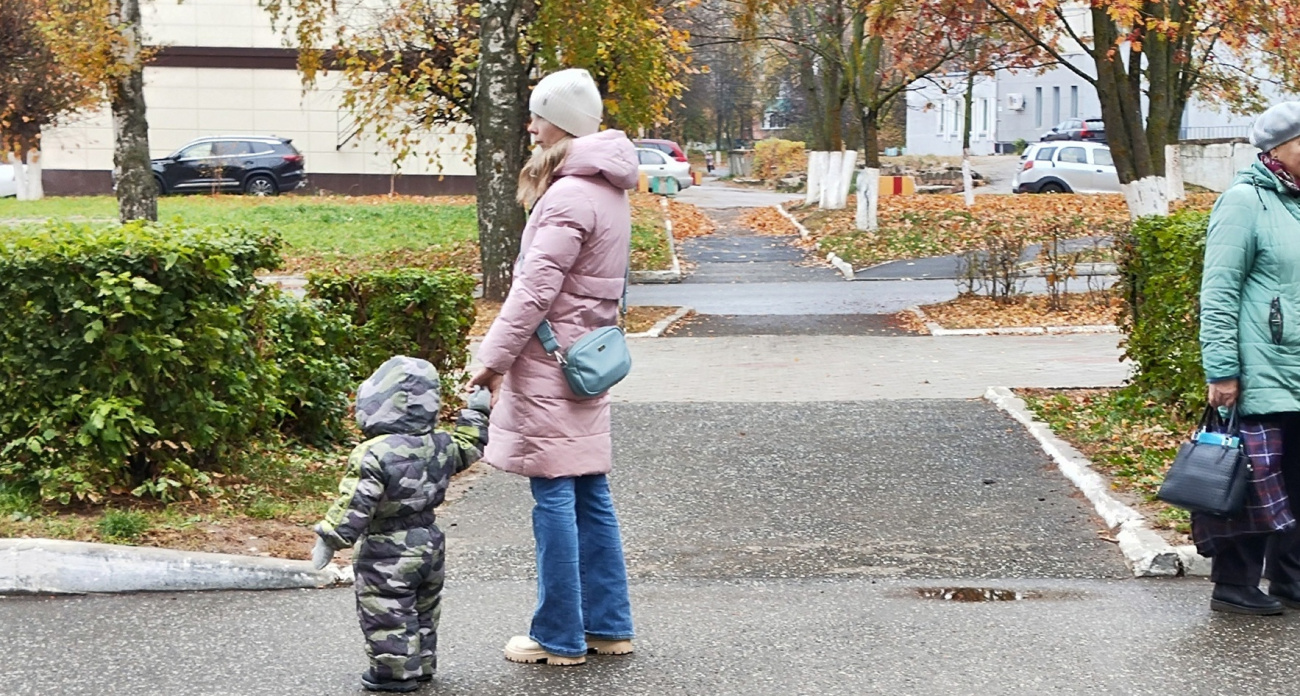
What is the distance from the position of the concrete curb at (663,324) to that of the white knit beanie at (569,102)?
1050cm

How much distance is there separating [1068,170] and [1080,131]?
29.8 ft

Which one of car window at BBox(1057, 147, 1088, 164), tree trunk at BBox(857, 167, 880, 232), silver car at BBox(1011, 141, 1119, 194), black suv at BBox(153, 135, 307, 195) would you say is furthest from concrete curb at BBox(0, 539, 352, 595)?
black suv at BBox(153, 135, 307, 195)

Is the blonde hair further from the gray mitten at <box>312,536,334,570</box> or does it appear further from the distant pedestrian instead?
the distant pedestrian

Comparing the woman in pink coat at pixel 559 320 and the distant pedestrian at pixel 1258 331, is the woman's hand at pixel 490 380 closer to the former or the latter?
the woman in pink coat at pixel 559 320

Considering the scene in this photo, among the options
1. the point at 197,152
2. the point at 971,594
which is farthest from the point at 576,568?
the point at 197,152

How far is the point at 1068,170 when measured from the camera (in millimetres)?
34781

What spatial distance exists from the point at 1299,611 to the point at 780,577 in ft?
6.23

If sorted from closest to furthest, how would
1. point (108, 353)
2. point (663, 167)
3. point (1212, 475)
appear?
point (1212, 475) → point (108, 353) → point (663, 167)

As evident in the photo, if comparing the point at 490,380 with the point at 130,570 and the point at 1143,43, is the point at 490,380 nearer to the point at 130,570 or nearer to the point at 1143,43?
the point at 130,570

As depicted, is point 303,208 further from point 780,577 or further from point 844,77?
point 780,577

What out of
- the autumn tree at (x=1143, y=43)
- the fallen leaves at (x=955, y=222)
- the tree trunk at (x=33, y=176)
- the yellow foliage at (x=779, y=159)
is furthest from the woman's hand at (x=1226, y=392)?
the yellow foliage at (x=779, y=159)

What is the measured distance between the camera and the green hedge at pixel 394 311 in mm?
9320

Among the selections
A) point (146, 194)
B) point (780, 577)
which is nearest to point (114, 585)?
point (780, 577)

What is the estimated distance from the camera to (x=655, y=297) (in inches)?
782
